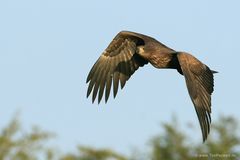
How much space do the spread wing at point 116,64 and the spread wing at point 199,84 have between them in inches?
76.3

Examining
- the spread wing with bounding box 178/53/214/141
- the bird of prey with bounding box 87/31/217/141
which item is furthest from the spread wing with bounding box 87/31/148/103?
the spread wing with bounding box 178/53/214/141

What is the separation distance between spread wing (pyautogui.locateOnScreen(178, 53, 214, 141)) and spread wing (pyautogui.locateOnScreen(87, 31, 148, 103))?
1.94m

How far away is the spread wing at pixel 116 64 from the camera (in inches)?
811

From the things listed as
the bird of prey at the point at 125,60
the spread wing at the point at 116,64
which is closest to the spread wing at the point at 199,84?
the bird of prey at the point at 125,60

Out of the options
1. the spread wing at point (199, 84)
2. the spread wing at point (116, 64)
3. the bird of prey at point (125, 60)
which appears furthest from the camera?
the spread wing at point (116, 64)

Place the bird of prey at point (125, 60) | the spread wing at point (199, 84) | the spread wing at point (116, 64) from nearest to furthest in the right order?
the spread wing at point (199, 84) < the bird of prey at point (125, 60) < the spread wing at point (116, 64)

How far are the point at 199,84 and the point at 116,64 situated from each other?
10.1ft

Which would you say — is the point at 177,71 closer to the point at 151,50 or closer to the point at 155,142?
the point at 151,50

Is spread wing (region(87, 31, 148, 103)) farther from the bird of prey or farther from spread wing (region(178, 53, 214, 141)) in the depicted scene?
spread wing (region(178, 53, 214, 141))

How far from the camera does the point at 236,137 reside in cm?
3806

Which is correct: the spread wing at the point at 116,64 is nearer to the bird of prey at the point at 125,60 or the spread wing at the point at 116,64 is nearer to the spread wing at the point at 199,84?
the bird of prey at the point at 125,60

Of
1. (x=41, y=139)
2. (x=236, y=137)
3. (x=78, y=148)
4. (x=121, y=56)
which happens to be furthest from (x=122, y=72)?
(x=78, y=148)

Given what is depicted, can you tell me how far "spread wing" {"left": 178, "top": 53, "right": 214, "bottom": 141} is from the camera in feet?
56.7

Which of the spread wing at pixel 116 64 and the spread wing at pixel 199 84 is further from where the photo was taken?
the spread wing at pixel 116 64
